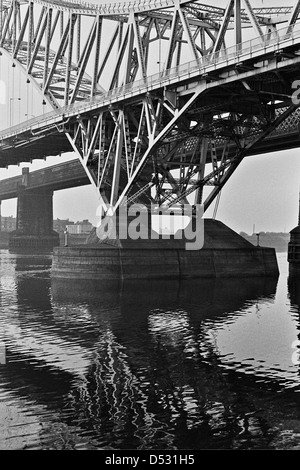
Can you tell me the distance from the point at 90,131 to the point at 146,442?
48.6 meters

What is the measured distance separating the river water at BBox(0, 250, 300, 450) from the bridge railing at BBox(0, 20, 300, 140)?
52.3 ft

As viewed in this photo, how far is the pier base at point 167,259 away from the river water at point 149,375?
12.2 m

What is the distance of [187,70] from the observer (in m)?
43.9

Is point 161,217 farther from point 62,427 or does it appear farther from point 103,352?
point 62,427

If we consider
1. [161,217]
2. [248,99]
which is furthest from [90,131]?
[248,99]

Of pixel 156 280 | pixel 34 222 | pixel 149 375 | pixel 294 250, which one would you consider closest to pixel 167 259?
pixel 156 280

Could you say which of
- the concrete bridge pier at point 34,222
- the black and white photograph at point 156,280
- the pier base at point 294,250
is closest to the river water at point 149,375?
the black and white photograph at point 156,280

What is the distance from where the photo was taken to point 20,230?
130 metres

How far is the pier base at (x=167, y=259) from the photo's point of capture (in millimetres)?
48875

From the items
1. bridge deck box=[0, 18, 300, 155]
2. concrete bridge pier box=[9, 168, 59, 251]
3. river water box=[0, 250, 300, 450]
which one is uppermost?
bridge deck box=[0, 18, 300, 155]

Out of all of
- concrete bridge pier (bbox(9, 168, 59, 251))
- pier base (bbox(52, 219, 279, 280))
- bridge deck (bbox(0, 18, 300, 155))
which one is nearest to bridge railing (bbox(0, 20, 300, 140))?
bridge deck (bbox(0, 18, 300, 155))

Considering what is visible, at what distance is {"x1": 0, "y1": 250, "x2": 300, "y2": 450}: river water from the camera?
43.4ft

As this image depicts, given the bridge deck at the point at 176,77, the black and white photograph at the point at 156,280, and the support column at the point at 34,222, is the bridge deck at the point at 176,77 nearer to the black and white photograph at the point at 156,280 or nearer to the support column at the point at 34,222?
the black and white photograph at the point at 156,280

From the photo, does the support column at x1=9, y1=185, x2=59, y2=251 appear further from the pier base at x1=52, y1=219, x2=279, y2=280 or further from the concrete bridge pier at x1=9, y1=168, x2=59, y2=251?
the pier base at x1=52, y1=219, x2=279, y2=280
